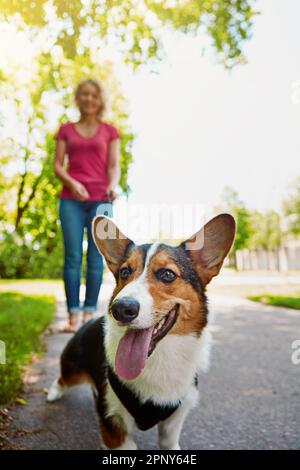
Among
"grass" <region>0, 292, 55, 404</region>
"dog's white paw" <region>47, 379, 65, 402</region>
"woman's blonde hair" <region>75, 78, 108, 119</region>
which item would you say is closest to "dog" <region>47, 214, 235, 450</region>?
"dog's white paw" <region>47, 379, 65, 402</region>

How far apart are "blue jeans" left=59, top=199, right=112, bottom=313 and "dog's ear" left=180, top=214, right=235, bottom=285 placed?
1.78m

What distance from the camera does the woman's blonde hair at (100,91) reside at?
4423 millimetres

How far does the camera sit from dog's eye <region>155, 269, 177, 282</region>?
239 cm

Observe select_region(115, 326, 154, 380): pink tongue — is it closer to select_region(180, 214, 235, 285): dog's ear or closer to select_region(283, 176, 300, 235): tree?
select_region(180, 214, 235, 285): dog's ear

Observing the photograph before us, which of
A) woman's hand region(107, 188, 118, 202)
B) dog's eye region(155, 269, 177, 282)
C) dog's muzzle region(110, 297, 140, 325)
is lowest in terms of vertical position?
dog's muzzle region(110, 297, 140, 325)

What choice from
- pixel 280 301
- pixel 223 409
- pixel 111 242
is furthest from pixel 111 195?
pixel 280 301

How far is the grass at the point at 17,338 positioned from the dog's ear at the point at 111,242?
1.27m

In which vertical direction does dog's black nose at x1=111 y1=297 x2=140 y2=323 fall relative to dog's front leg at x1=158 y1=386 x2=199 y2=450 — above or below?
above

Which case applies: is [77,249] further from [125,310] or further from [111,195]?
[125,310]

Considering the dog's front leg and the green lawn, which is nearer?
the dog's front leg

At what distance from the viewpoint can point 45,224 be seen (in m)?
25.1

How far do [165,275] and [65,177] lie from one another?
213cm

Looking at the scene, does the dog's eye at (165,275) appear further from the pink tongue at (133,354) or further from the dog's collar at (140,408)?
the dog's collar at (140,408)
